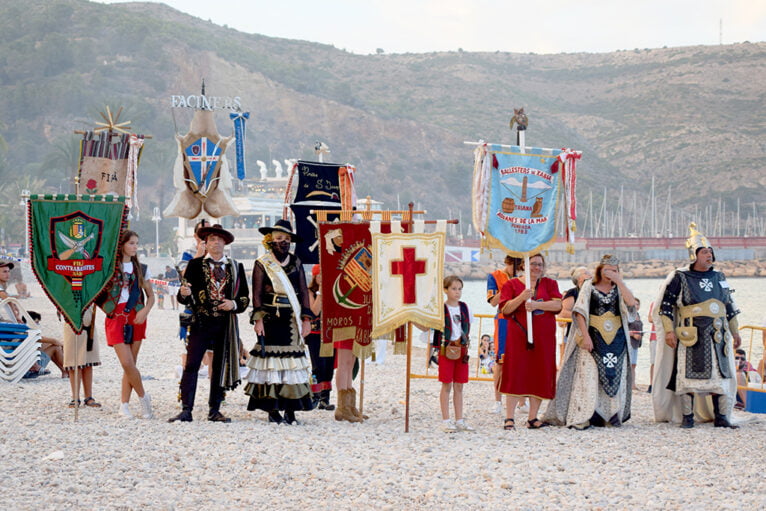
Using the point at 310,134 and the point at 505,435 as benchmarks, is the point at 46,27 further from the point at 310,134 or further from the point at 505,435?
the point at 505,435

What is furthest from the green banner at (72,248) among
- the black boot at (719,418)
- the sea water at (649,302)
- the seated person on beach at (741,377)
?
the sea water at (649,302)

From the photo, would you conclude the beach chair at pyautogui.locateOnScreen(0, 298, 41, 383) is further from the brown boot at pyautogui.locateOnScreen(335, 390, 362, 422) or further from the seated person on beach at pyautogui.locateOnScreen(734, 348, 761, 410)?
the seated person on beach at pyautogui.locateOnScreen(734, 348, 761, 410)

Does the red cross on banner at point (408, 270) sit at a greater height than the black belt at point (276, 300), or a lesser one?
greater

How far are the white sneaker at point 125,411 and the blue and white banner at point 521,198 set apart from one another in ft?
12.1

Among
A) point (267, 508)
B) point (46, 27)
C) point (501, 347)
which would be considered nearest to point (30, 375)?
point (501, 347)

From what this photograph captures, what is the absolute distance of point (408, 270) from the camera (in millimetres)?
8930

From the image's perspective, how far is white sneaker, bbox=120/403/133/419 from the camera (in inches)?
352

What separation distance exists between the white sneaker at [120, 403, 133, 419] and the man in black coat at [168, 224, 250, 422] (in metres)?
0.51

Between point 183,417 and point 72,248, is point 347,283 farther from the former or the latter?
point 72,248

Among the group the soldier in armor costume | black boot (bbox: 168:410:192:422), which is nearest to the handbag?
the soldier in armor costume

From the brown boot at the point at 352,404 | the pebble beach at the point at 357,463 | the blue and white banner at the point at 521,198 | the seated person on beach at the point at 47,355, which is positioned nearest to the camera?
the pebble beach at the point at 357,463

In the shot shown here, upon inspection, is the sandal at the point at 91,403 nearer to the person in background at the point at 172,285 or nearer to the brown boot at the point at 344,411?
the brown boot at the point at 344,411

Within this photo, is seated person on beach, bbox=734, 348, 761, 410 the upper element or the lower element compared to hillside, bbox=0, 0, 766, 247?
lower

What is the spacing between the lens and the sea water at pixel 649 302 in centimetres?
2878
